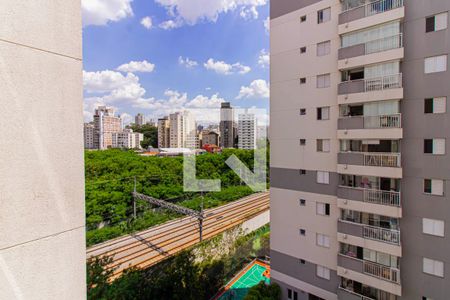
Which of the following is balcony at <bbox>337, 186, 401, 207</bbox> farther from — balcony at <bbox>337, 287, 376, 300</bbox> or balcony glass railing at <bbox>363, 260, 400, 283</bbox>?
balcony at <bbox>337, 287, 376, 300</bbox>

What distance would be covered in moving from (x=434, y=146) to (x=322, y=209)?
1980 millimetres

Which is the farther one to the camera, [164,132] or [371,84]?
[164,132]

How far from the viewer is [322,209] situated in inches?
173

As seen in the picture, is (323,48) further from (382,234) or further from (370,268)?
(370,268)

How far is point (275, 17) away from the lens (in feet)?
15.7

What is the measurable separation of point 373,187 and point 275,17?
12.6 ft

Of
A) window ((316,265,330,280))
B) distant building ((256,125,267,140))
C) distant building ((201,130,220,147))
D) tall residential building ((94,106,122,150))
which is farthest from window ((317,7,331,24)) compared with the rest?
tall residential building ((94,106,122,150))

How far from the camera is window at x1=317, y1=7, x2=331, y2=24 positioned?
4.21m

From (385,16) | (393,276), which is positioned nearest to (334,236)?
(393,276)

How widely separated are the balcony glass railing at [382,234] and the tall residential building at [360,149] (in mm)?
16

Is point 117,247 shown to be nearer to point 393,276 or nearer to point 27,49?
point 393,276

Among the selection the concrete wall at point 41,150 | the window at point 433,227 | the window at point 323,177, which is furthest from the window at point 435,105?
the concrete wall at point 41,150

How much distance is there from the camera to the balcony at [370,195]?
11.9ft

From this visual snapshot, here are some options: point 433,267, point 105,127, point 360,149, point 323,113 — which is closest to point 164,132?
point 105,127
